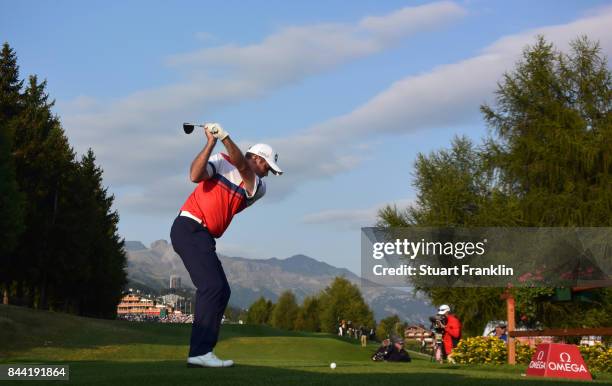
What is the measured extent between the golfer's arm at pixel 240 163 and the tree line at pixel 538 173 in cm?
2962

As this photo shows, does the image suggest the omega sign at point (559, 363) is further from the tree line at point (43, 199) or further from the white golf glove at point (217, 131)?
the tree line at point (43, 199)

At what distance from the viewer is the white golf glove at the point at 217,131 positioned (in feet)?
29.9

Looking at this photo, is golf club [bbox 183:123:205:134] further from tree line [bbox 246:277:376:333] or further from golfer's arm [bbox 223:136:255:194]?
tree line [bbox 246:277:376:333]

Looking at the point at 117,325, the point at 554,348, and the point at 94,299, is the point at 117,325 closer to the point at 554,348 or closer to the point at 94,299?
the point at 94,299

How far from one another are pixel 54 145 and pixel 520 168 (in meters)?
33.9

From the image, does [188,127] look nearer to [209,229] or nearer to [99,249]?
[209,229]

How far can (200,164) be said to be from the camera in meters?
9.28

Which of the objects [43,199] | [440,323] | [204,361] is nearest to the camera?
[204,361]

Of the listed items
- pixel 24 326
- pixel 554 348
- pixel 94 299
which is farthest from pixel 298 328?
pixel 554 348

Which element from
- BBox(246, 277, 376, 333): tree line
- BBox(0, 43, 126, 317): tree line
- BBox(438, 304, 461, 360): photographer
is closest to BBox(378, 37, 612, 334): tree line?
BBox(438, 304, 461, 360): photographer

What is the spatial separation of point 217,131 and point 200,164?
44 cm

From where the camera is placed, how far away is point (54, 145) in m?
59.2

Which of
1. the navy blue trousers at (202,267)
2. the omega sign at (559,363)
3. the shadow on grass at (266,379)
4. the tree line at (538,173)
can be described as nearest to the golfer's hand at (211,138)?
the navy blue trousers at (202,267)

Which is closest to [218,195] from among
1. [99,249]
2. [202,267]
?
[202,267]
